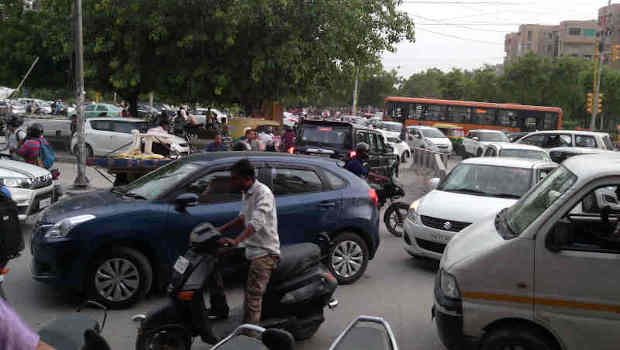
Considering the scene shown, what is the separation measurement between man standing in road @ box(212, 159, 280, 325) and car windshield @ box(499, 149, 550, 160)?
13.0 metres

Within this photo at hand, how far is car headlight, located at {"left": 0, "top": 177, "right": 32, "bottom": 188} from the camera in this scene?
30.6 ft

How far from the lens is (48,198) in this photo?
994cm

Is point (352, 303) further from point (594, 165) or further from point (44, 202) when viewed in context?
point (44, 202)

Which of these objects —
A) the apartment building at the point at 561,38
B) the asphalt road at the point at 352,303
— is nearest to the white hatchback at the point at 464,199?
the asphalt road at the point at 352,303

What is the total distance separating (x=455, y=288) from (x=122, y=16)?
18.0 metres

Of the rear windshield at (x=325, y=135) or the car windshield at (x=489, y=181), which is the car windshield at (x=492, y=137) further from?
the car windshield at (x=489, y=181)

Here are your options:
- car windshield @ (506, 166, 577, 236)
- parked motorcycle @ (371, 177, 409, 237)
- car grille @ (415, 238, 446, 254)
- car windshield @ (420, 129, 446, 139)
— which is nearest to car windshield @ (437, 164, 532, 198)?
→ car grille @ (415, 238, 446, 254)

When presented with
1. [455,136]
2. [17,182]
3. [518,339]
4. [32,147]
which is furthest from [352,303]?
[455,136]

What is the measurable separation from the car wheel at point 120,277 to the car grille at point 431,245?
389 centimetres

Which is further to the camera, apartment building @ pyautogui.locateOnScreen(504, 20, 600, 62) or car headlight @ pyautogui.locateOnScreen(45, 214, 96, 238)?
apartment building @ pyautogui.locateOnScreen(504, 20, 600, 62)

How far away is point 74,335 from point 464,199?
6.66 meters

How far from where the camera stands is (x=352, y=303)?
674 cm

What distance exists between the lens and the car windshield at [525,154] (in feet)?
53.5

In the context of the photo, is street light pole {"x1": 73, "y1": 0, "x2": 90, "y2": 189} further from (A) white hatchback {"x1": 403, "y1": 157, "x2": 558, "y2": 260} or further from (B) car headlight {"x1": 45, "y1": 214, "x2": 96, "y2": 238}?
(A) white hatchback {"x1": 403, "y1": 157, "x2": 558, "y2": 260}
